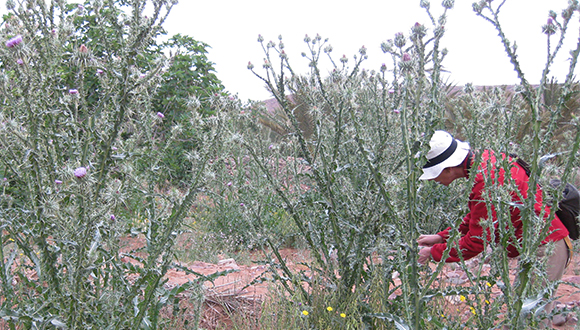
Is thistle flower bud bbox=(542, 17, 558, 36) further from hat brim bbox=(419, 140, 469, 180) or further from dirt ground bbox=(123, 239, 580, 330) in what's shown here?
dirt ground bbox=(123, 239, 580, 330)

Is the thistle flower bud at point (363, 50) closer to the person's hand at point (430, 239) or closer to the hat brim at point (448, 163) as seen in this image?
the hat brim at point (448, 163)

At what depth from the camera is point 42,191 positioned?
1423mm

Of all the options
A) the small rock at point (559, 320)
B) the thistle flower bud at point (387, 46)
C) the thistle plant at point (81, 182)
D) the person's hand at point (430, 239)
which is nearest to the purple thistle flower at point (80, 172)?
the thistle plant at point (81, 182)

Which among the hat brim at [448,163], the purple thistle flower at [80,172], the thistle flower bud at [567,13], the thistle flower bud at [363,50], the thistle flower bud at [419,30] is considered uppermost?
the thistle flower bud at [363,50]

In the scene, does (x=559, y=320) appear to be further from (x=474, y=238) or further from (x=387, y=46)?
(x=387, y=46)

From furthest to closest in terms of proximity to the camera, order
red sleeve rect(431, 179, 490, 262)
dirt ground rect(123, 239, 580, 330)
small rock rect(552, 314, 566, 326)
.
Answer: small rock rect(552, 314, 566, 326) → dirt ground rect(123, 239, 580, 330) → red sleeve rect(431, 179, 490, 262)

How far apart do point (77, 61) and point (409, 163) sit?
1.23m

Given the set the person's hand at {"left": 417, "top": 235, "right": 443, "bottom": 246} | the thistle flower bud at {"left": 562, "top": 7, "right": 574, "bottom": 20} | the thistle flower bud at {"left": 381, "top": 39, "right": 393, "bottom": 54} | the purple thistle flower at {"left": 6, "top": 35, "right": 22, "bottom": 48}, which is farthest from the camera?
the person's hand at {"left": 417, "top": 235, "right": 443, "bottom": 246}

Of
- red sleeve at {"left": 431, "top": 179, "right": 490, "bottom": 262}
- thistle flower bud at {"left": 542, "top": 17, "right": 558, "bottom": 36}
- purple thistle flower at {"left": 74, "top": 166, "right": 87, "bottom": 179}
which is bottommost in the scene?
red sleeve at {"left": 431, "top": 179, "right": 490, "bottom": 262}

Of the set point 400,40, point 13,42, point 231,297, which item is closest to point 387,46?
point 400,40

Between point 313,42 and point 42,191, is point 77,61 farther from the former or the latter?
point 313,42

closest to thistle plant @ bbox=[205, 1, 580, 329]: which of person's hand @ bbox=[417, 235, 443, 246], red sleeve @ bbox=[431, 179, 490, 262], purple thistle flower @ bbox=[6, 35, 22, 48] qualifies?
red sleeve @ bbox=[431, 179, 490, 262]

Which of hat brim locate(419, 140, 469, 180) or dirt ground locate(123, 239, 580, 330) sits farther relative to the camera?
dirt ground locate(123, 239, 580, 330)

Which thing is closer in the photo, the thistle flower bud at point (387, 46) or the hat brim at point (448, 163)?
the thistle flower bud at point (387, 46)
